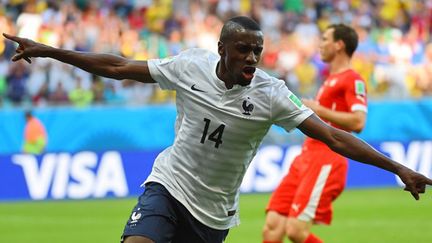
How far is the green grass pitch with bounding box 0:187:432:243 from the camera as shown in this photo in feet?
46.1

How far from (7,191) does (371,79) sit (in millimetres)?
10414

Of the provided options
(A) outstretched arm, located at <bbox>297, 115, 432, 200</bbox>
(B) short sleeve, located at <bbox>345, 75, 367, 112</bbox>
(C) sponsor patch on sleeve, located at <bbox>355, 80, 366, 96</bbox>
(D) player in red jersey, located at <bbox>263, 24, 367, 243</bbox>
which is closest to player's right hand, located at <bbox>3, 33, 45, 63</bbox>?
(A) outstretched arm, located at <bbox>297, 115, 432, 200</bbox>

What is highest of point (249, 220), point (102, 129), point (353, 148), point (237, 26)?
point (237, 26)

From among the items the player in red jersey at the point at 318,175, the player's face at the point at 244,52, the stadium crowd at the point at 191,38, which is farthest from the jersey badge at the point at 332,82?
the stadium crowd at the point at 191,38

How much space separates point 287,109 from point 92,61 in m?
1.40

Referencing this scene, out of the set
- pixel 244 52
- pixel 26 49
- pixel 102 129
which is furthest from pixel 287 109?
pixel 102 129

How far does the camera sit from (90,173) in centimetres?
1822

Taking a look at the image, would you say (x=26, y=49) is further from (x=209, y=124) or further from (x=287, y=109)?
(x=287, y=109)

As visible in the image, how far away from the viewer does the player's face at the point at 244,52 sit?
22.1 ft

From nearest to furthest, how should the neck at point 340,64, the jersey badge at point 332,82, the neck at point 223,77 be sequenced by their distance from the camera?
1. the neck at point 223,77
2. the jersey badge at point 332,82
3. the neck at point 340,64

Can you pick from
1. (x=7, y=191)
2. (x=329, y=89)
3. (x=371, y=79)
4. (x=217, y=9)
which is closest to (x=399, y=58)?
(x=371, y=79)

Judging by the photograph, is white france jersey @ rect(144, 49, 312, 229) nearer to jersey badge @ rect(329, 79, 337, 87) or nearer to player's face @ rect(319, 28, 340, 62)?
jersey badge @ rect(329, 79, 337, 87)

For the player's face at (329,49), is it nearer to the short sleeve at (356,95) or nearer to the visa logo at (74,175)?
the short sleeve at (356,95)

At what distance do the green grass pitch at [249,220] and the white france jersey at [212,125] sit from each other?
6544 millimetres
